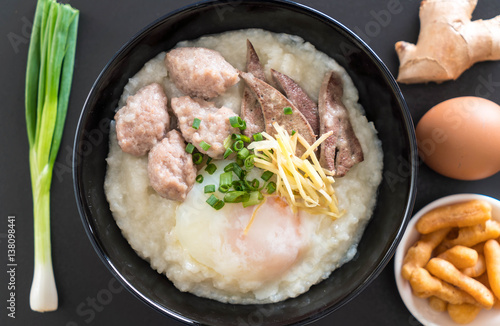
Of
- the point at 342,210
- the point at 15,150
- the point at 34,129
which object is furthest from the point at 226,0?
the point at 15,150

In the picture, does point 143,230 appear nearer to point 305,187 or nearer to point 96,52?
point 305,187

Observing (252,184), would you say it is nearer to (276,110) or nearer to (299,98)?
(276,110)

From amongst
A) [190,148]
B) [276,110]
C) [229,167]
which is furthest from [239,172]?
[276,110]

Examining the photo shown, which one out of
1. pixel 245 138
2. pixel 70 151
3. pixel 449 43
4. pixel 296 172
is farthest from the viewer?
pixel 70 151

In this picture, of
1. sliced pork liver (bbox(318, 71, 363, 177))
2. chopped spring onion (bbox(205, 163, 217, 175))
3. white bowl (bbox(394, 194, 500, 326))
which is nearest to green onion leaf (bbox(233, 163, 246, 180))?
chopped spring onion (bbox(205, 163, 217, 175))

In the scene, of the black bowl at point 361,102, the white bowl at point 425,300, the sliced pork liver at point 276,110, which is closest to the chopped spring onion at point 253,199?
the sliced pork liver at point 276,110

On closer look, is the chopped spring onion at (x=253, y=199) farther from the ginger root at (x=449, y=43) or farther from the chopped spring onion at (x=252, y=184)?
the ginger root at (x=449, y=43)
